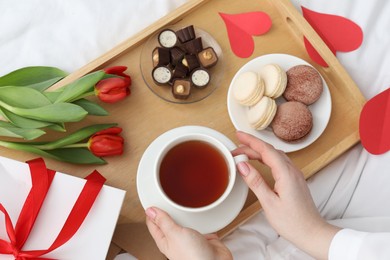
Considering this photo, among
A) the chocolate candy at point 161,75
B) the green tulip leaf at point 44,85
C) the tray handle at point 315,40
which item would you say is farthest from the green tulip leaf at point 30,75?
the tray handle at point 315,40

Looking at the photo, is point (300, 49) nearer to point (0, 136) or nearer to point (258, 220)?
point (258, 220)

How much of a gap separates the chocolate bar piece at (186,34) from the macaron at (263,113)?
22 cm

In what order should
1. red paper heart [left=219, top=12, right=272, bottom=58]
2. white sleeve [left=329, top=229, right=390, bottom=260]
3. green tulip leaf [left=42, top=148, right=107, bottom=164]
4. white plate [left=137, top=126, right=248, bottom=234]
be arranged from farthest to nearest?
red paper heart [left=219, top=12, right=272, bottom=58]
green tulip leaf [left=42, top=148, right=107, bottom=164]
white plate [left=137, top=126, right=248, bottom=234]
white sleeve [left=329, top=229, right=390, bottom=260]

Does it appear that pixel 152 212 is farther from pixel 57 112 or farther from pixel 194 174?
pixel 57 112

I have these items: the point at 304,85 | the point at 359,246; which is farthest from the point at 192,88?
the point at 359,246

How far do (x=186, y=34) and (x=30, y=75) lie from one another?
1.21ft

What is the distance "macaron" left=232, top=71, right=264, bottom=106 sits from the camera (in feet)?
3.12

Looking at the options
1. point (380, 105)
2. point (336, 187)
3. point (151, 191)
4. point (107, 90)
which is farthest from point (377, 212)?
point (107, 90)

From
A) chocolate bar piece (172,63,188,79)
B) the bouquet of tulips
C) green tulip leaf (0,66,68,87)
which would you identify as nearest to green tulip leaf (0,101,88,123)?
the bouquet of tulips

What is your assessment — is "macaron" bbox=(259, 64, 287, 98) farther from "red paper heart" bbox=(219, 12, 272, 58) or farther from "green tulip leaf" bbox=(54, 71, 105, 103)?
"green tulip leaf" bbox=(54, 71, 105, 103)

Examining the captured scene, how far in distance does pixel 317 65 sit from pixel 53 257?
700mm

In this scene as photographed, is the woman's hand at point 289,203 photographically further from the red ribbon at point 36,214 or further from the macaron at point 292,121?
the red ribbon at point 36,214

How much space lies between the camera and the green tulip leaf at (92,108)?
949 millimetres

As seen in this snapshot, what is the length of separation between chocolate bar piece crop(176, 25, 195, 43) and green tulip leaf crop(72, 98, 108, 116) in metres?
0.24
